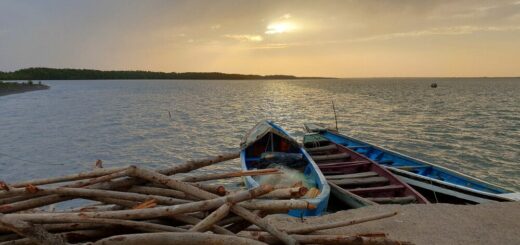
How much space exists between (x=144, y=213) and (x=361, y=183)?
757 centimetres

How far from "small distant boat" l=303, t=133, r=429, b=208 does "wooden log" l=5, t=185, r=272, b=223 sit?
5.52 metres

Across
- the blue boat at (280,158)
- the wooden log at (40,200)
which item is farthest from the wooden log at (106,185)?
the blue boat at (280,158)

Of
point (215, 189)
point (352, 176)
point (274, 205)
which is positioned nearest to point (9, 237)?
point (215, 189)

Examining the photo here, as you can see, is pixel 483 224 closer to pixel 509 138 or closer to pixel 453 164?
pixel 453 164

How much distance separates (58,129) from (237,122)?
1527cm

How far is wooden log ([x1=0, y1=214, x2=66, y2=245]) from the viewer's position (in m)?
2.82

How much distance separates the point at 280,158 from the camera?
1070 centimetres

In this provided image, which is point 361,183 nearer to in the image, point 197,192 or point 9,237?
point 197,192

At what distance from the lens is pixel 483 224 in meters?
6.93

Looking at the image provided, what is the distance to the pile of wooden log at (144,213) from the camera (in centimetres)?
303

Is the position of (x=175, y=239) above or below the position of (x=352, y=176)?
above

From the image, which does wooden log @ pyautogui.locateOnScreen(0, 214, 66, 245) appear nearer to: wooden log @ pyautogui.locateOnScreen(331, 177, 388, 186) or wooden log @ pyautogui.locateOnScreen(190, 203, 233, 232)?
wooden log @ pyautogui.locateOnScreen(190, 203, 233, 232)

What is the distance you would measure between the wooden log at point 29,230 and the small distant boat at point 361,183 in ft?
22.0

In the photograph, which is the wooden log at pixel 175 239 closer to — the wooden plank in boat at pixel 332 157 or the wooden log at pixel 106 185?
the wooden log at pixel 106 185
